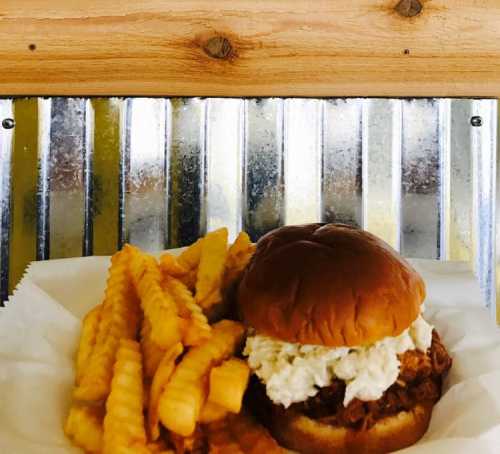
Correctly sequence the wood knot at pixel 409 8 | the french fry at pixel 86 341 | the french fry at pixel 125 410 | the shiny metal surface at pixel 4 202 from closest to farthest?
the french fry at pixel 125 410, the french fry at pixel 86 341, the shiny metal surface at pixel 4 202, the wood knot at pixel 409 8

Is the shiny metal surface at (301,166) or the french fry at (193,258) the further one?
the shiny metal surface at (301,166)

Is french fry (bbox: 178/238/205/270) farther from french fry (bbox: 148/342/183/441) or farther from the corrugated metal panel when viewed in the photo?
the corrugated metal panel

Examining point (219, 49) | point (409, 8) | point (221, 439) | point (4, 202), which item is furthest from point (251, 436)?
point (409, 8)

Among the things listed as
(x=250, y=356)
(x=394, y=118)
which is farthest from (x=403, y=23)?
(x=250, y=356)

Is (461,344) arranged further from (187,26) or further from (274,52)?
(187,26)

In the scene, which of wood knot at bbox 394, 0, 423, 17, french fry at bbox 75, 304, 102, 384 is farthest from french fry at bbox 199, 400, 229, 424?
wood knot at bbox 394, 0, 423, 17

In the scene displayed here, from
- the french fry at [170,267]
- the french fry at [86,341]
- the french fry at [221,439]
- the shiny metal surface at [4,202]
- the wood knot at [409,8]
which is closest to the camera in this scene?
the french fry at [221,439]

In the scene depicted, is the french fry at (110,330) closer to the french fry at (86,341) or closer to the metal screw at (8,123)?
the french fry at (86,341)

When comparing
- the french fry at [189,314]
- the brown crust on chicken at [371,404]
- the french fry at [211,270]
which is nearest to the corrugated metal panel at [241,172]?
the french fry at [211,270]
